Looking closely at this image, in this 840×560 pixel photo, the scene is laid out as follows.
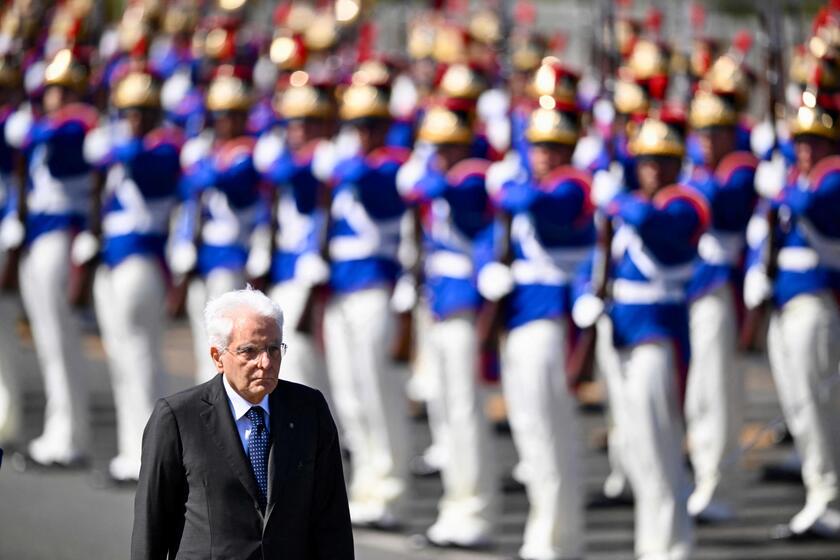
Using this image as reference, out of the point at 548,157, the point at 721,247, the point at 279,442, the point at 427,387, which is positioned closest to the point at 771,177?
the point at 721,247

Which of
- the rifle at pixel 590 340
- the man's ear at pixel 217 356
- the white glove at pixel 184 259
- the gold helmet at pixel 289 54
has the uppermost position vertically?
the gold helmet at pixel 289 54

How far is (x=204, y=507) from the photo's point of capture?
3977 millimetres

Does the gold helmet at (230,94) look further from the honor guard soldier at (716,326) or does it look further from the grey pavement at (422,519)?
the honor guard soldier at (716,326)

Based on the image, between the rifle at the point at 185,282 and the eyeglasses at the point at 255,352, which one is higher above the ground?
the rifle at the point at 185,282

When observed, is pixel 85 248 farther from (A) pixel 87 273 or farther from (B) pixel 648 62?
(B) pixel 648 62

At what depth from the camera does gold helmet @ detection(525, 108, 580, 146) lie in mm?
7473

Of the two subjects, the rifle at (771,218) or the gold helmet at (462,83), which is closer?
the rifle at (771,218)

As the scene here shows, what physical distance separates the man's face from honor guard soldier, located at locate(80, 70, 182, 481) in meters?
5.09

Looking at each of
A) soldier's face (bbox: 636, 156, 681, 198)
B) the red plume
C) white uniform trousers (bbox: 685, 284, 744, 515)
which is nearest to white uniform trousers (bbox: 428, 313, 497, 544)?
white uniform trousers (bbox: 685, 284, 744, 515)

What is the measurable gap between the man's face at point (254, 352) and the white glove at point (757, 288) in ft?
13.6

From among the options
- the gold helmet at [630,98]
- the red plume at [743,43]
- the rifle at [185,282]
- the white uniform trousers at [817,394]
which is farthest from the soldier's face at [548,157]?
the red plume at [743,43]

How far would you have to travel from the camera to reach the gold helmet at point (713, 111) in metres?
8.15

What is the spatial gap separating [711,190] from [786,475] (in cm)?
159

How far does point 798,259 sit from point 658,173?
88cm
